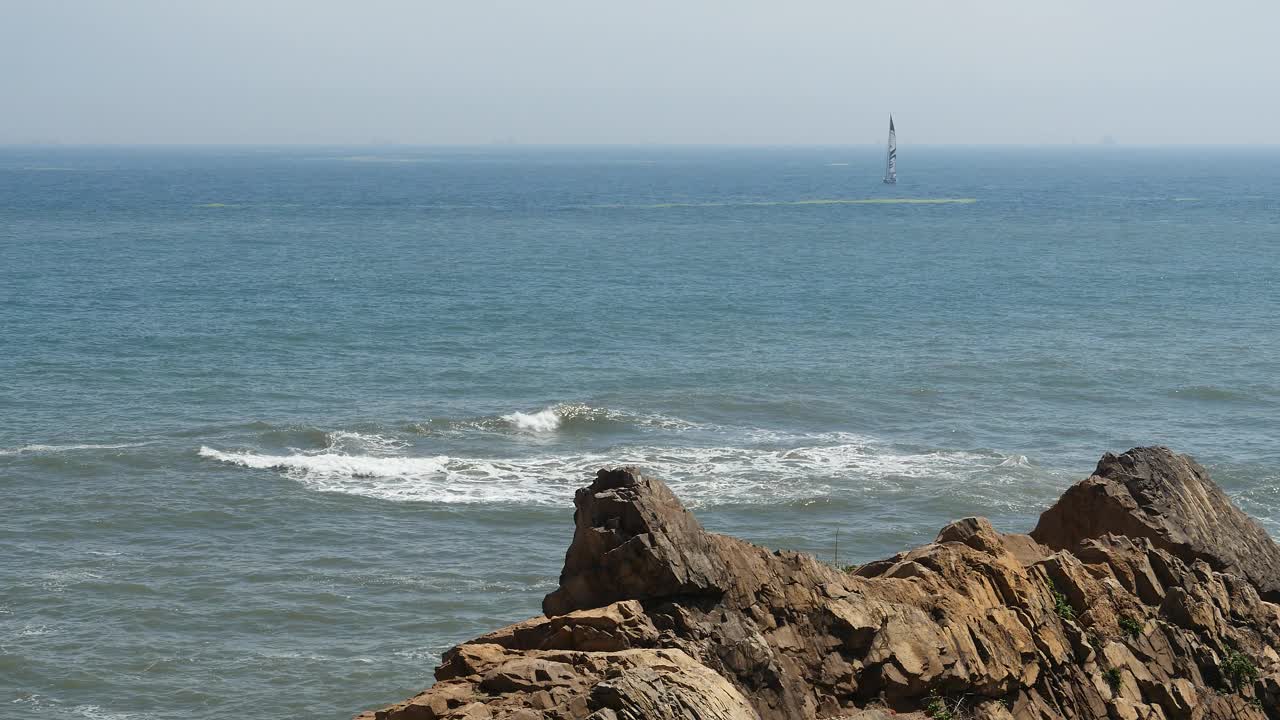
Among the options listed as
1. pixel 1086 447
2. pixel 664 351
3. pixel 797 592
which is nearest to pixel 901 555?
pixel 797 592

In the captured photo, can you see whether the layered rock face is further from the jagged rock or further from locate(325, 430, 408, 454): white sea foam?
locate(325, 430, 408, 454): white sea foam

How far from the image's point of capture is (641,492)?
20844 millimetres

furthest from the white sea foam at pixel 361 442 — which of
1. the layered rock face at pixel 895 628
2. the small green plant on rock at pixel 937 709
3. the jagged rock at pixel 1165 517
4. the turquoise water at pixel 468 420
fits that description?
the small green plant on rock at pixel 937 709

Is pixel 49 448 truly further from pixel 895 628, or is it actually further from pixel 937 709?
pixel 937 709

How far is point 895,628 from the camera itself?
21703 mm

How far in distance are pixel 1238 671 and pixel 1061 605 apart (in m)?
3.69

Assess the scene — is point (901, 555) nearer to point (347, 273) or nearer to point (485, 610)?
point (485, 610)

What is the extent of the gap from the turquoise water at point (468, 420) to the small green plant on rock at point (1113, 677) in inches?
634

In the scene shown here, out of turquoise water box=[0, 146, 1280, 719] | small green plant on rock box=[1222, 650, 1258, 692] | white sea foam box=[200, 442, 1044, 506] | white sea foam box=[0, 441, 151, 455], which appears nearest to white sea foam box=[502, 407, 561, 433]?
turquoise water box=[0, 146, 1280, 719]

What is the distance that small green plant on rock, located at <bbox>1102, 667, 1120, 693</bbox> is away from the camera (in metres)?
23.4

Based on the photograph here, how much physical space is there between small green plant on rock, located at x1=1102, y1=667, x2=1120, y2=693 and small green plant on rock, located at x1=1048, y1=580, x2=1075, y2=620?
3.41ft

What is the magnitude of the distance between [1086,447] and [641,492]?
3757 cm

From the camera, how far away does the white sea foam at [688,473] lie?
156 ft

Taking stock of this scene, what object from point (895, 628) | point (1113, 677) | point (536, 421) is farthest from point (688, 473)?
point (895, 628)
